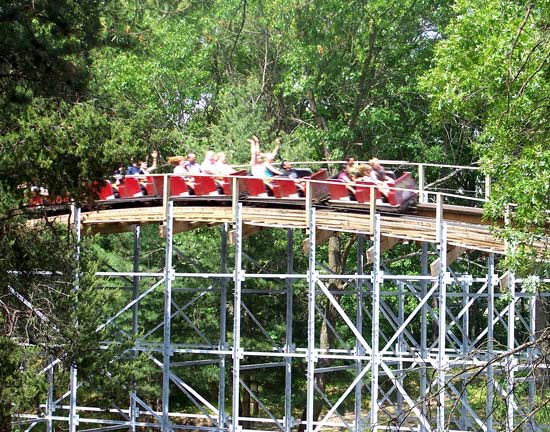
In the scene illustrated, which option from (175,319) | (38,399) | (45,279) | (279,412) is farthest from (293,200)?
(279,412)

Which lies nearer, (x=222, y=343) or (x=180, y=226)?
(x=180, y=226)

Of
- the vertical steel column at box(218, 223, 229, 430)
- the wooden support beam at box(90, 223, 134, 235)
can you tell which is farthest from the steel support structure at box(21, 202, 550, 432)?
the wooden support beam at box(90, 223, 134, 235)

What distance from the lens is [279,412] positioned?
102 feet

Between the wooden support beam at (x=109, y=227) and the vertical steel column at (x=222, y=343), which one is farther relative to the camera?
the vertical steel column at (x=222, y=343)

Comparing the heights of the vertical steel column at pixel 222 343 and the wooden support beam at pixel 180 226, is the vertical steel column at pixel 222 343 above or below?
below

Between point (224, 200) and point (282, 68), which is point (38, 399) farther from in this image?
point (282, 68)

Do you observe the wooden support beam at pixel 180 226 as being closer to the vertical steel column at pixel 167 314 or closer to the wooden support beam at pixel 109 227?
the vertical steel column at pixel 167 314

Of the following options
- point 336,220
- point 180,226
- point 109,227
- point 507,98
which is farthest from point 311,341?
point 507,98

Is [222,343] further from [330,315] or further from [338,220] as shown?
[330,315]

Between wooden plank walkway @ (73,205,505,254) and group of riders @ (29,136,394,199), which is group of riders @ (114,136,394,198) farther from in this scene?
wooden plank walkway @ (73,205,505,254)

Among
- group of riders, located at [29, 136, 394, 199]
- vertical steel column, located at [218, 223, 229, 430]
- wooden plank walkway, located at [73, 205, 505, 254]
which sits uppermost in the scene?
group of riders, located at [29, 136, 394, 199]

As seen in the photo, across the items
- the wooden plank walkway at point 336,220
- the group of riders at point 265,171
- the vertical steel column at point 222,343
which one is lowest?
the vertical steel column at point 222,343

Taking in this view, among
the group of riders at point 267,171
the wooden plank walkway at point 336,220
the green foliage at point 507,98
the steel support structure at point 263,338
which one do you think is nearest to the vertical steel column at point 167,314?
the steel support structure at point 263,338

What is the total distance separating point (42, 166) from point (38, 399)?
3228mm
